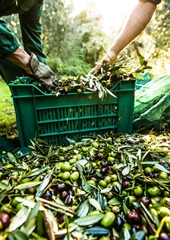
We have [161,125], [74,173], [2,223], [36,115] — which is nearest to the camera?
[2,223]

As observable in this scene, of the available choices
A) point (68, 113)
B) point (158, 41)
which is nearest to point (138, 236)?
point (68, 113)

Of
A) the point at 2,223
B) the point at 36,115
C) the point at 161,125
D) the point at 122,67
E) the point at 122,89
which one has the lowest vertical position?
the point at 161,125

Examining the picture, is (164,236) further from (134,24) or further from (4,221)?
(134,24)

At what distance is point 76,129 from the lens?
4.99 feet

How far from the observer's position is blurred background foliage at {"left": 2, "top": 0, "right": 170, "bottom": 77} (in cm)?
622

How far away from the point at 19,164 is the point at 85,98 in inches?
27.8

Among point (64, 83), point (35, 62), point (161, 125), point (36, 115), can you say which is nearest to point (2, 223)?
point (36, 115)

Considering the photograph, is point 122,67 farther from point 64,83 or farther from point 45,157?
point 45,157

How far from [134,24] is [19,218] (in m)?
1.59

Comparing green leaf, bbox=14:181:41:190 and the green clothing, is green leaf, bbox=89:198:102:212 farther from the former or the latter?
the green clothing

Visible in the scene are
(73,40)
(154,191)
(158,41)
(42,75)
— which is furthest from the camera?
(73,40)

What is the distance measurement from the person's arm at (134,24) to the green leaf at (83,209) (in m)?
1.18

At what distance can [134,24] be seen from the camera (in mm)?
1569

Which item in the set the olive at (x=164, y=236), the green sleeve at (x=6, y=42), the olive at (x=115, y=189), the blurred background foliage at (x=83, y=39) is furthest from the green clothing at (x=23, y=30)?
the blurred background foliage at (x=83, y=39)
